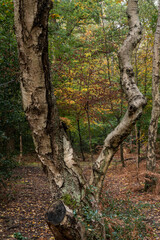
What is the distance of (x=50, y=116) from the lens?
207 cm

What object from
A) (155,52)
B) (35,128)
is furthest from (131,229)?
(155,52)

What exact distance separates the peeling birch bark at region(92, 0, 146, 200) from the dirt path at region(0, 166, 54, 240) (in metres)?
1.96

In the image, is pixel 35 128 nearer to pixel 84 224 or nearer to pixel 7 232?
pixel 84 224

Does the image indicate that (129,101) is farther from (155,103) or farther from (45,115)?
(155,103)

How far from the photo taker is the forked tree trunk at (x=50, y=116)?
1.67 metres

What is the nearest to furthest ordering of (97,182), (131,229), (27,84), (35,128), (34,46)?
(34,46) < (27,84) < (35,128) < (131,229) < (97,182)

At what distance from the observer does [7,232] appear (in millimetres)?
3750

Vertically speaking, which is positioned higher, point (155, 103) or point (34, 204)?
Answer: point (155, 103)

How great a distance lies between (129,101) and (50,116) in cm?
114

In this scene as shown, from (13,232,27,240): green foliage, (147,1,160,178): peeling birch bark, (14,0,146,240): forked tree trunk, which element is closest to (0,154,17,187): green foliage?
(13,232,27,240): green foliage

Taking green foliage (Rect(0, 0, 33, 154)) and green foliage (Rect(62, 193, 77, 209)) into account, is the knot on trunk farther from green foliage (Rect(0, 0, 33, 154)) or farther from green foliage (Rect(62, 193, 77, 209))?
green foliage (Rect(0, 0, 33, 154))

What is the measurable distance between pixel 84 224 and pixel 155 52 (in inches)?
217

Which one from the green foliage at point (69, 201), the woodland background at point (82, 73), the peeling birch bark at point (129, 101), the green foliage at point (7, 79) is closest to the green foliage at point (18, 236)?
the woodland background at point (82, 73)

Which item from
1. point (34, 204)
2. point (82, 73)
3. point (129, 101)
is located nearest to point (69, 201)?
point (129, 101)
